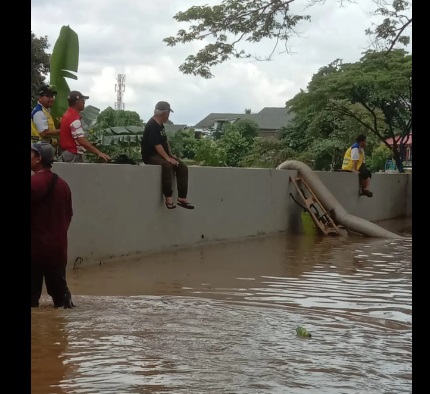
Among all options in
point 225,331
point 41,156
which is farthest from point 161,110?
point 225,331

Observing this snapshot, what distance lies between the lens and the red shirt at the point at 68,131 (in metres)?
9.03

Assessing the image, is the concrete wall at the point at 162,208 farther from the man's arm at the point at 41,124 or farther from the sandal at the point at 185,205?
the man's arm at the point at 41,124

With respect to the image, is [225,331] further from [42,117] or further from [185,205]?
[185,205]

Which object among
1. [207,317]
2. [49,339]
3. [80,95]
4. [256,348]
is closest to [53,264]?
[49,339]

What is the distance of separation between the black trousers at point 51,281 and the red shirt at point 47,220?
0.17 ft

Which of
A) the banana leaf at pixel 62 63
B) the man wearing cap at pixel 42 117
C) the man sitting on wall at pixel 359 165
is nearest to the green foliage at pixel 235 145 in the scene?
the man sitting on wall at pixel 359 165

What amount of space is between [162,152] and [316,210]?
562 cm

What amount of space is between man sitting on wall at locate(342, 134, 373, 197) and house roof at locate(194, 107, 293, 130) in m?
48.8

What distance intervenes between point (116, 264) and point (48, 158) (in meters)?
3.85

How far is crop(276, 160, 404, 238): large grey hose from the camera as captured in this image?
14.7 meters

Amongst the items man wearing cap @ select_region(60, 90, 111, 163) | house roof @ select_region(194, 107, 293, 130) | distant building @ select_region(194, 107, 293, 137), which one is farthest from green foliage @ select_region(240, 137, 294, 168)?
man wearing cap @ select_region(60, 90, 111, 163)

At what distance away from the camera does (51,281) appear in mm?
5797
